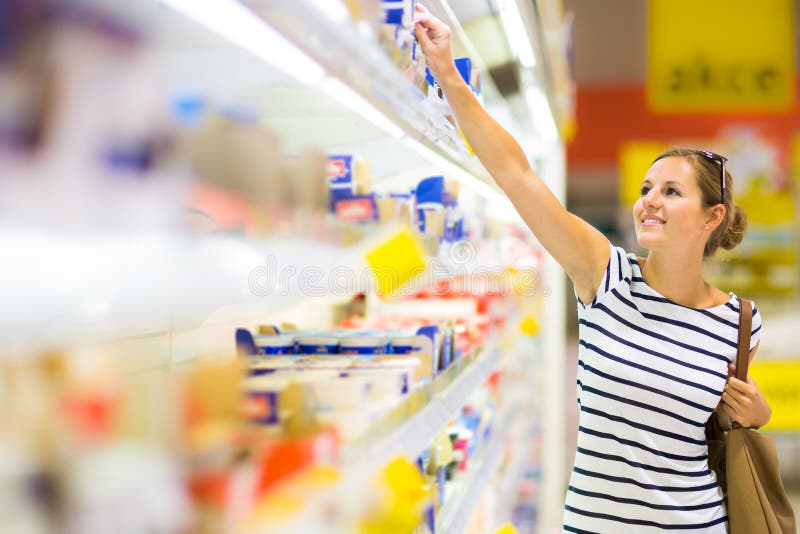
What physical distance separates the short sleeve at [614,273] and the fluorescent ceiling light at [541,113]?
1574 millimetres

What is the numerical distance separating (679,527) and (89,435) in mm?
1520

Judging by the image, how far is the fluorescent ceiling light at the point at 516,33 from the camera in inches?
90.4

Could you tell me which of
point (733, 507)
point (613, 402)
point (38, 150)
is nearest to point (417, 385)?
point (613, 402)

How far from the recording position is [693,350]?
1.77 m

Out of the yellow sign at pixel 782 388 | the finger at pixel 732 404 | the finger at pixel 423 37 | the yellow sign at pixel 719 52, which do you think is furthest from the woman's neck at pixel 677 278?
the yellow sign at pixel 719 52

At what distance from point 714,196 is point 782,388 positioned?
175 inches

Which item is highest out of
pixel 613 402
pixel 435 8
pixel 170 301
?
pixel 435 8

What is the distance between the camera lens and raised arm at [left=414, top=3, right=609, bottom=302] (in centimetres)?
156

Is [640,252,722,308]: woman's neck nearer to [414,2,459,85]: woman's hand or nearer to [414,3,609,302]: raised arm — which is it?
[414,3,609,302]: raised arm

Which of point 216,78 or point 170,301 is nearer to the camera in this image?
point 170,301

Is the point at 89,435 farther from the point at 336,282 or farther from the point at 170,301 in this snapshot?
the point at 336,282

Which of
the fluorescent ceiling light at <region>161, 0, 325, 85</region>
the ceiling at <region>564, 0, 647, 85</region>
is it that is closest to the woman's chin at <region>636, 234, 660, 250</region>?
the fluorescent ceiling light at <region>161, 0, 325, 85</region>

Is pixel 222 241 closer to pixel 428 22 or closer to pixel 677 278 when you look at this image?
pixel 428 22

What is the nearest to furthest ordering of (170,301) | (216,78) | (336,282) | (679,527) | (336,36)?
(170,301)
(336,36)
(216,78)
(336,282)
(679,527)
